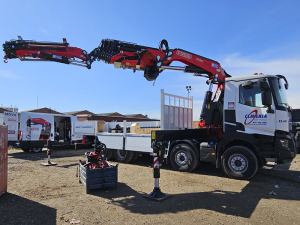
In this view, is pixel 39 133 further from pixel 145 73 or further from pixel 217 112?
→ pixel 217 112

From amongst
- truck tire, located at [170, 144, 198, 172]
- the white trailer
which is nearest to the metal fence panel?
truck tire, located at [170, 144, 198, 172]

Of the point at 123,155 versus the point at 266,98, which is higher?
the point at 266,98

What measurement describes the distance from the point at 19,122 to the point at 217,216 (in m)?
13.2

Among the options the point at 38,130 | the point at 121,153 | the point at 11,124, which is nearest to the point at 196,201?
the point at 121,153

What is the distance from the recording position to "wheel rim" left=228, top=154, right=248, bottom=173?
667 cm

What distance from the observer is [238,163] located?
22.2ft

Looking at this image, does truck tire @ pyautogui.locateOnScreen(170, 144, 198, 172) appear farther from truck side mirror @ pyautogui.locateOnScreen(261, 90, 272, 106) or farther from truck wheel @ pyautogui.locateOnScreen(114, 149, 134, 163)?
truck side mirror @ pyautogui.locateOnScreen(261, 90, 272, 106)

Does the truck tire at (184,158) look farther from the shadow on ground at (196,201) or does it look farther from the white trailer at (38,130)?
the white trailer at (38,130)

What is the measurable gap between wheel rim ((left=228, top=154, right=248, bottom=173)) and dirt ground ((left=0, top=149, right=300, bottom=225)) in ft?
1.20

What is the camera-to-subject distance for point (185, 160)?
26.1 feet

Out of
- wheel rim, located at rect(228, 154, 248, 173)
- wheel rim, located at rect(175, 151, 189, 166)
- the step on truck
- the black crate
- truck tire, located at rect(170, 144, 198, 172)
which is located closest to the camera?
the black crate

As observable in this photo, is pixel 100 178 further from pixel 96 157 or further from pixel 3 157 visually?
pixel 3 157

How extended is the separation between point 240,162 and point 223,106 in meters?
1.86

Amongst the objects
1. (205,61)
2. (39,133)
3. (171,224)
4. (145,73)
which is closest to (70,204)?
(171,224)
